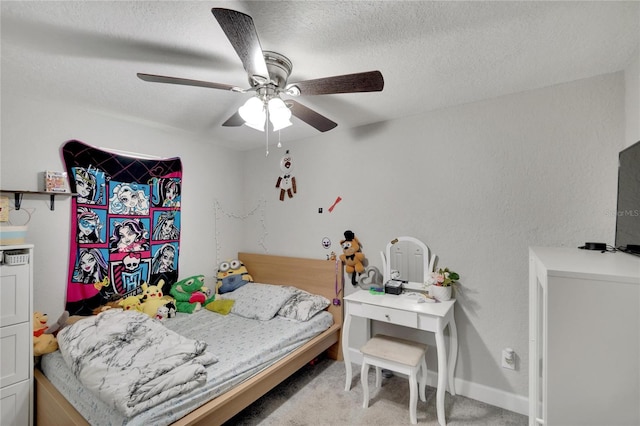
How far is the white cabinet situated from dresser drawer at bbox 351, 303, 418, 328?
121 cm

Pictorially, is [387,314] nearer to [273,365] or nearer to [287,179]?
[273,365]

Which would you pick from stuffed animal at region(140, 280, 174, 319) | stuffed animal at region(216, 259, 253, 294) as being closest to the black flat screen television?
stuffed animal at region(216, 259, 253, 294)

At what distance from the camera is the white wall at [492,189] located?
73.0 inches

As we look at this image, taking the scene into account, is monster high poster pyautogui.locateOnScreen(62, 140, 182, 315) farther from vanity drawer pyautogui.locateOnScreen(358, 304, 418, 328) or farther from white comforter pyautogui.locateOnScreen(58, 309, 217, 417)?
vanity drawer pyautogui.locateOnScreen(358, 304, 418, 328)

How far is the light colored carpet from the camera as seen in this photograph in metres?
1.95

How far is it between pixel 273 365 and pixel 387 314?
95cm

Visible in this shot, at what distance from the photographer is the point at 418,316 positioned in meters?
2.02

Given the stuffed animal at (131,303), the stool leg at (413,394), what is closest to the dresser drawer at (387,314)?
the stool leg at (413,394)

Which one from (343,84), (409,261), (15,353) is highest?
(343,84)

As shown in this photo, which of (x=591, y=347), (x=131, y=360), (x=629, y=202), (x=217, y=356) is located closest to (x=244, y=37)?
(x=591, y=347)

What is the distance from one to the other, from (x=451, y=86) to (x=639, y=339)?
68.9 inches

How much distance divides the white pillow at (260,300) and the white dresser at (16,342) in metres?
1.44

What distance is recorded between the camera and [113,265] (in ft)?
8.32

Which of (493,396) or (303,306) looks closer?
(493,396)
